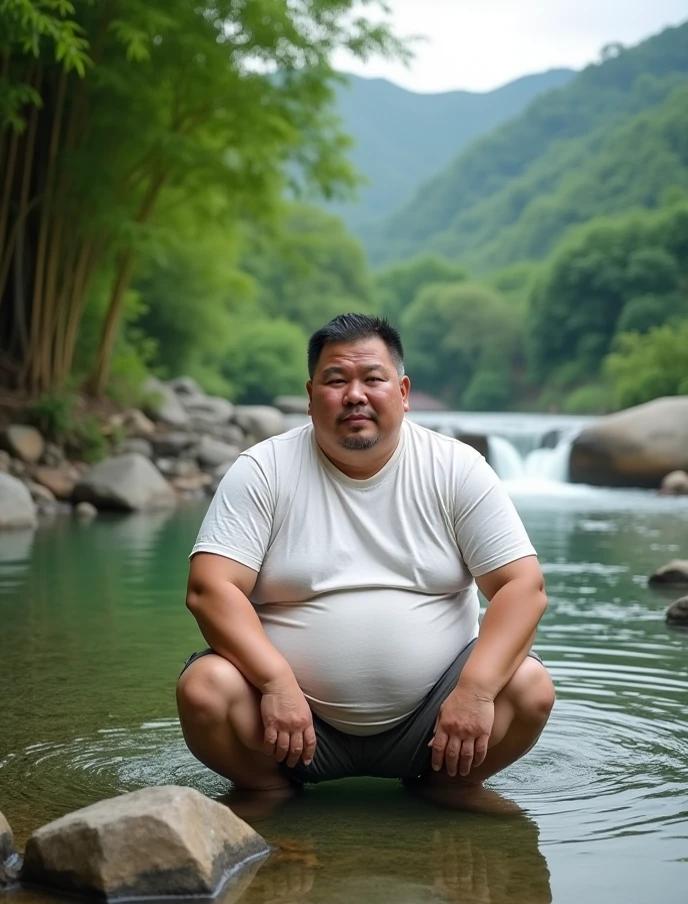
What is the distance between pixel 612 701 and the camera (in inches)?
171

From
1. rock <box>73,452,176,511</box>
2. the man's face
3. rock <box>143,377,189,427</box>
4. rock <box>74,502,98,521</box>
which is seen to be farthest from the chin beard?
rock <box>143,377,189,427</box>

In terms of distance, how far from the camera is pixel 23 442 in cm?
1419

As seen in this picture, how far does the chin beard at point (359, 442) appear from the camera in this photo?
2975mm

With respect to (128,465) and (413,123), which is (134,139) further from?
(413,123)

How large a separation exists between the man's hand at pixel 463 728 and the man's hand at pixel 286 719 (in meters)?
0.28

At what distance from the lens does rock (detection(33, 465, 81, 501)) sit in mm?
13508

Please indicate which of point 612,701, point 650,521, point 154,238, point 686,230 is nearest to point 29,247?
point 154,238

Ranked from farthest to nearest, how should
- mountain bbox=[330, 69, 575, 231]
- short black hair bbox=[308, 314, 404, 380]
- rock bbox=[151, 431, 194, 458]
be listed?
mountain bbox=[330, 69, 575, 231]
rock bbox=[151, 431, 194, 458]
short black hair bbox=[308, 314, 404, 380]

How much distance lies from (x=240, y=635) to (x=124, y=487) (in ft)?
34.4

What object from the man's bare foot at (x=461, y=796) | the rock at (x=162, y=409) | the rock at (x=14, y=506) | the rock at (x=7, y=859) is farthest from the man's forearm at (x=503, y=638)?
the rock at (x=162, y=409)

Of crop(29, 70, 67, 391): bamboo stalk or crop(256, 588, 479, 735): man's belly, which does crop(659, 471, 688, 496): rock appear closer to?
crop(29, 70, 67, 391): bamboo stalk

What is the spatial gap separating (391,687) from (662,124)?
201 feet

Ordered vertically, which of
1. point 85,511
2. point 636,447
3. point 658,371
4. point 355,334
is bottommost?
point 85,511

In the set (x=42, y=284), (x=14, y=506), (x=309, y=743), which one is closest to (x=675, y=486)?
(x=42, y=284)
